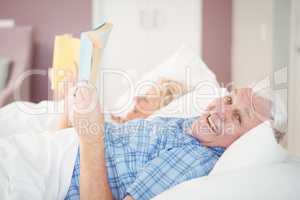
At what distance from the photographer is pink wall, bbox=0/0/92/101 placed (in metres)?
3.36

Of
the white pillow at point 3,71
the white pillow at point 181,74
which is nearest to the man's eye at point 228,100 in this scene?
the white pillow at point 181,74

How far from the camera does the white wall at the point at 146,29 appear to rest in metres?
3.41

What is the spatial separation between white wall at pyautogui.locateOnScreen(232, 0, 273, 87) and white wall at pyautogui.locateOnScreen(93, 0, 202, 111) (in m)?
0.38

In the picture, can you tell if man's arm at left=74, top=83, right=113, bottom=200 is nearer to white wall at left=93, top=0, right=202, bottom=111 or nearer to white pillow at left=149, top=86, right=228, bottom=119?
white pillow at left=149, top=86, right=228, bottom=119

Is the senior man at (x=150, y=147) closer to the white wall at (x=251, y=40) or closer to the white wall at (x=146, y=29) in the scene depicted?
the white wall at (x=251, y=40)

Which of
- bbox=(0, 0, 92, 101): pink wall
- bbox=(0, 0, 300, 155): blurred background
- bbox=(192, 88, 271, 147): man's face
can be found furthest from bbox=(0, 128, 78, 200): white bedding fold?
bbox=(0, 0, 92, 101): pink wall

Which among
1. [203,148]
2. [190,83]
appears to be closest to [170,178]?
[203,148]

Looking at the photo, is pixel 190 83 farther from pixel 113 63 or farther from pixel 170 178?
pixel 113 63

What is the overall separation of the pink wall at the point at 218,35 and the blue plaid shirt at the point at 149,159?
7.73 feet

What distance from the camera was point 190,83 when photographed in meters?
1.98

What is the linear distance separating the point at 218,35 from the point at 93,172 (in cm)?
275

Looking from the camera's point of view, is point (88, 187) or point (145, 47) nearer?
point (88, 187)

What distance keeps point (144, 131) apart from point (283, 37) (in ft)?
2.77

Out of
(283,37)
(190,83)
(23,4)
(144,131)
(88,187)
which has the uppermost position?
(23,4)
